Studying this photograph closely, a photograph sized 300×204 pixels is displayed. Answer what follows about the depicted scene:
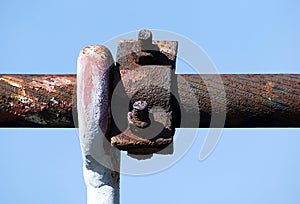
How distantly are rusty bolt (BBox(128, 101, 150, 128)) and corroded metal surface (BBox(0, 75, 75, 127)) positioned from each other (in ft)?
0.61

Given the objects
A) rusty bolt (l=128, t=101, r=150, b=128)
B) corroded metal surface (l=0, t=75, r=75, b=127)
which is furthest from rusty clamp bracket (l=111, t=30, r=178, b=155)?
corroded metal surface (l=0, t=75, r=75, b=127)

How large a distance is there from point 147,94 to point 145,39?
0.46ft

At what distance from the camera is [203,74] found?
Answer: 8.82 ft

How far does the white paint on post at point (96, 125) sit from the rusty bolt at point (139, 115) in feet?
0.20

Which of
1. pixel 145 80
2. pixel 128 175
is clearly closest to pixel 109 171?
pixel 128 175

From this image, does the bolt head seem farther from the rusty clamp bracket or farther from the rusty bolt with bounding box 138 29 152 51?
the rusty bolt with bounding box 138 29 152 51

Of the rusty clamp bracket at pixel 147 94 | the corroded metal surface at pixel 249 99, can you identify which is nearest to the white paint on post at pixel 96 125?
the rusty clamp bracket at pixel 147 94

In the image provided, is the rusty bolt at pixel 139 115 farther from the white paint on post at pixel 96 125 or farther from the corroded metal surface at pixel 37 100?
the corroded metal surface at pixel 37 100

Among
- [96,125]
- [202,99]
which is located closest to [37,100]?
[96,125]

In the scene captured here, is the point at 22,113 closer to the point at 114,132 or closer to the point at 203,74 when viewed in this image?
the point at 114,132

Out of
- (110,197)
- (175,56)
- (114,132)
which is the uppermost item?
(175,56)

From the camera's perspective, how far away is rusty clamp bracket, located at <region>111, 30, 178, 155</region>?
2.58m

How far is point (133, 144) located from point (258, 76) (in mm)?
391

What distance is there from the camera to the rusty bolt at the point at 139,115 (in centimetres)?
257
